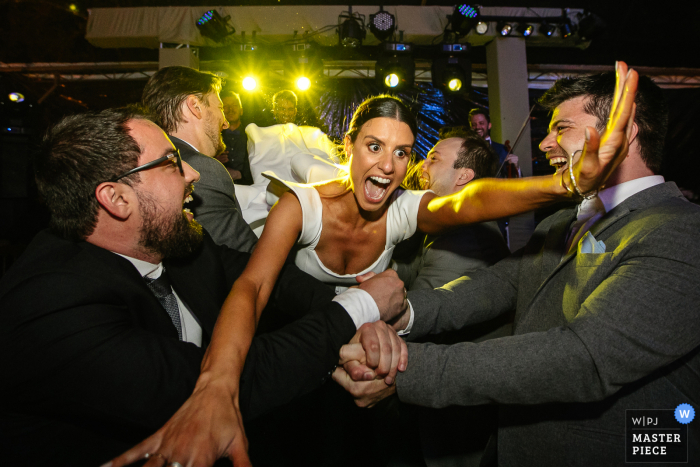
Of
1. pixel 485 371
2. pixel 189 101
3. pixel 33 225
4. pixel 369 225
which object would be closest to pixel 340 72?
pixel 189 101

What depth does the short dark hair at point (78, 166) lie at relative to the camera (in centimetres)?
135

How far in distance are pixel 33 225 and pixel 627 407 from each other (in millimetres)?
8390

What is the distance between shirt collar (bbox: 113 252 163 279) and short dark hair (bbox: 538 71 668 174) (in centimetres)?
197

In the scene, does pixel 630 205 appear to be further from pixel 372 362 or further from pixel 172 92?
pixel 172 92

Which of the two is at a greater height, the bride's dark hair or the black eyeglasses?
the bride's dark hair

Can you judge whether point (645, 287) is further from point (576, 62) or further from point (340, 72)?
point (576, 62)

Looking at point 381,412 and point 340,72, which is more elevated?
point 340,72

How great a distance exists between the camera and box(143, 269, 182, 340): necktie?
151 centimetres

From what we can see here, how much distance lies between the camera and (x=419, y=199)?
2285 mm

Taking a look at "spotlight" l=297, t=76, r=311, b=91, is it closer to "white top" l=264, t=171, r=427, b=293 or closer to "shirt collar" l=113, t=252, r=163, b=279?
"white top" l=264, t=171, r=427, b=293

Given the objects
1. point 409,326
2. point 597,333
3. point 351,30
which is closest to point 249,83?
point 351,30

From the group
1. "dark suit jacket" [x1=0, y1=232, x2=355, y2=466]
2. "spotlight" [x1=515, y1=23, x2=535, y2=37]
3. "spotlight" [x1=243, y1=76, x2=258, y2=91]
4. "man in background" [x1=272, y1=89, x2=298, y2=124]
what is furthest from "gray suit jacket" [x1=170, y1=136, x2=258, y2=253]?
"spotlight" [x1=515, y1=23, x2=535, y2=37]

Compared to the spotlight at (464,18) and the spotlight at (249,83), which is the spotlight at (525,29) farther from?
the spotlight at (249,83)

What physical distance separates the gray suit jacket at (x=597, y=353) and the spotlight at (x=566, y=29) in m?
6.40
